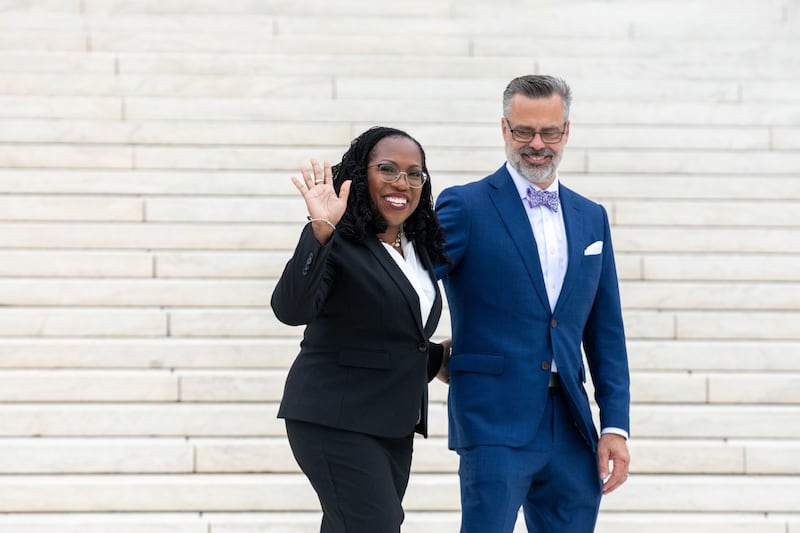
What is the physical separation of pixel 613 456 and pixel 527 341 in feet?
1.49

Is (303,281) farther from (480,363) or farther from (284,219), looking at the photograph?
(284,219)

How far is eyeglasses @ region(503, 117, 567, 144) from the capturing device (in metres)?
3.69

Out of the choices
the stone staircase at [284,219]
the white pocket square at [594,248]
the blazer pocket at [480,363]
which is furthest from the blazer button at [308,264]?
the stone staircase at [284,219]

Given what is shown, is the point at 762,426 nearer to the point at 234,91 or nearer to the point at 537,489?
the point at 537,489

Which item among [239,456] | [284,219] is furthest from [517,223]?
[284,219]

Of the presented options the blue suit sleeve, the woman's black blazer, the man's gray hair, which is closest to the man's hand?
the blue suit sleeve

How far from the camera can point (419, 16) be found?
34.4ft

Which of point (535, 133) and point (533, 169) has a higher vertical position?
point (535, 133)

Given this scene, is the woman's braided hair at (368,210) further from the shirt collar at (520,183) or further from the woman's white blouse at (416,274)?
the shirt collar at (520,183)

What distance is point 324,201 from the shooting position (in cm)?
330

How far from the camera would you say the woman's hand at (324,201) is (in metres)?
3.24

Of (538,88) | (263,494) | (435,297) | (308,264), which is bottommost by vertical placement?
(263,494)

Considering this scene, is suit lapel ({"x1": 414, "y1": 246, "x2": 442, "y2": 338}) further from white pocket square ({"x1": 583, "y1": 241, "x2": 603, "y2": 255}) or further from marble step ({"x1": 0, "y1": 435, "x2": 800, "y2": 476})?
marble step ({"x1": 0, "y1": 435, "x2": 800, "y2": 476})

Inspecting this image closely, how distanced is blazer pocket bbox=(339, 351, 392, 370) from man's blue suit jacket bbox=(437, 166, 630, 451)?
373 millimetres
